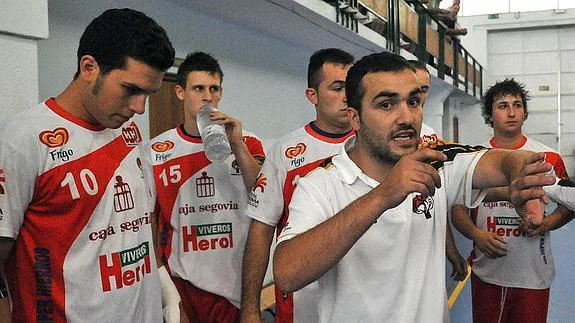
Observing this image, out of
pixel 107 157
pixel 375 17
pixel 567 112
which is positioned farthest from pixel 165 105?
pixel 567 112

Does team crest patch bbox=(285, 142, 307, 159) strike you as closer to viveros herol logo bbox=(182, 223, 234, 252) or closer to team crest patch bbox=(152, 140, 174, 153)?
viveros herol logo bbox=(182, 223, 234, 252)

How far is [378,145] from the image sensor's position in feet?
5.91

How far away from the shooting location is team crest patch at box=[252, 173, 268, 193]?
2.66 meters

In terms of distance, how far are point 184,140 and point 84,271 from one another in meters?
1.37

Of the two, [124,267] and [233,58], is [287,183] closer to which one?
[124,267]

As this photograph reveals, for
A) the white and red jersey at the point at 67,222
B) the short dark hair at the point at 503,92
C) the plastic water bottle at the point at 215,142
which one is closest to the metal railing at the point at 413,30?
the short dark hair at the point at 503,92

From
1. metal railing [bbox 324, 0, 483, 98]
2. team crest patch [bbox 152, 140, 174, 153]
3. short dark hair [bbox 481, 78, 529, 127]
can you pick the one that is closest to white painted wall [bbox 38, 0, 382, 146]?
metal railing [bbox 324, 0, 483, 98]

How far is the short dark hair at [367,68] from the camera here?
1.82 m

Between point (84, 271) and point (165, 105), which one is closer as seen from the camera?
point (84, 271)

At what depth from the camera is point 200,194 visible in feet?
9.91

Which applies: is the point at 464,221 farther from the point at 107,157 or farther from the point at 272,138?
the point at 272,138

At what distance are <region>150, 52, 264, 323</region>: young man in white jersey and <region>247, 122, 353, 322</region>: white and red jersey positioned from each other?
218 millimetres

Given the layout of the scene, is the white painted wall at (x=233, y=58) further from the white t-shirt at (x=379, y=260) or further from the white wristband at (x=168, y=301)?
the white t-shirt at (x=379, y=260)

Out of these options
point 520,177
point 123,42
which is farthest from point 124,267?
point 520,177
